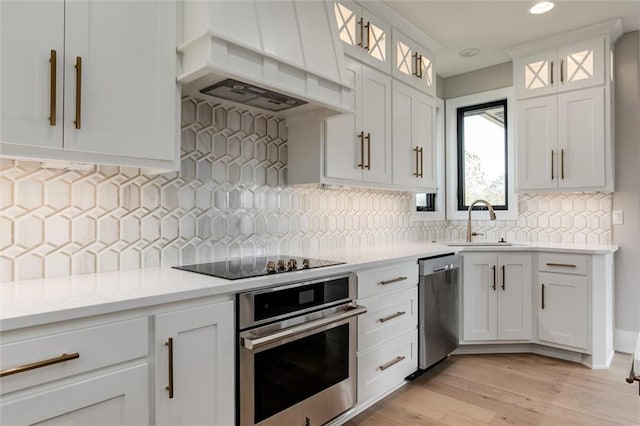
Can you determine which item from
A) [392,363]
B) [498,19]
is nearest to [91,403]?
[392,363]

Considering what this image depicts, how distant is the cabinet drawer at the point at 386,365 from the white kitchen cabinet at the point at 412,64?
1.93 m

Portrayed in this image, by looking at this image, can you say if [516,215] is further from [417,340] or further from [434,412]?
[434,412]

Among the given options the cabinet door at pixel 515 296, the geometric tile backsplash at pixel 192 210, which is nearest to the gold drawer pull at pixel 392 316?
the geometric tile backsplash at pixel 192 210

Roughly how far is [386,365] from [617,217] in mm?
2414

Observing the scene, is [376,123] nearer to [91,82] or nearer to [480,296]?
[480,296]

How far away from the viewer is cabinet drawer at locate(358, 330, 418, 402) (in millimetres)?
2211

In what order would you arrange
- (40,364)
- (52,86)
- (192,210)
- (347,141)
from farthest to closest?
(347,141) → (192,210) → (52,86) → (40,364)

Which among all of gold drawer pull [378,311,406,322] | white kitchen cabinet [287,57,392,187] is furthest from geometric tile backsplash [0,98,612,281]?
gold drawer pull [378,311,406,322]

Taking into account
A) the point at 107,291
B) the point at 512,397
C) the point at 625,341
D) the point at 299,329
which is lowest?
the point at 512,397

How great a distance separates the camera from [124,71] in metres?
1.47

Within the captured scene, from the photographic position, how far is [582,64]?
3.20 meters

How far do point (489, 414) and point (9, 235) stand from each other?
2545 millimetres

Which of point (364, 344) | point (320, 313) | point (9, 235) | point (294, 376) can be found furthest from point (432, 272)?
point (9, 235)

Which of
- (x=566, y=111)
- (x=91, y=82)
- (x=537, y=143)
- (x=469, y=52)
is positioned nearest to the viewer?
(x=91, y=82)
